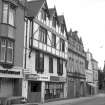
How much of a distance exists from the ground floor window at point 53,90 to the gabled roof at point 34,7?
955 cm

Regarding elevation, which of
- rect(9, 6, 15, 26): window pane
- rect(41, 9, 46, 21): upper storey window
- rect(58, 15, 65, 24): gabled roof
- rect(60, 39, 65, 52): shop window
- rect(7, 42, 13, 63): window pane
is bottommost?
Result: rect(7, 42, 13, 63): window pane

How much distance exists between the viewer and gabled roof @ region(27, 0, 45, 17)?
32.1 metres

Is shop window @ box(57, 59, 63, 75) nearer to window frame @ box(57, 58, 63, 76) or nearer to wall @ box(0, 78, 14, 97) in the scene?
window frame @ box(57, 58, 63, 76)

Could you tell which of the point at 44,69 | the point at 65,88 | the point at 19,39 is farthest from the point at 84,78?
the point at 19,39

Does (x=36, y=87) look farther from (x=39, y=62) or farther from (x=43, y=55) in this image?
(x=43, y=55)

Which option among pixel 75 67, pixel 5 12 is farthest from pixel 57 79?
pixel 5 12

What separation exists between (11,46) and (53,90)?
13.9 metres

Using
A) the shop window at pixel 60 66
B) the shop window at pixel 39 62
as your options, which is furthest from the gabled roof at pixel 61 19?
the shop window at pixel 39 62

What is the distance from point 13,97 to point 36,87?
799 cm

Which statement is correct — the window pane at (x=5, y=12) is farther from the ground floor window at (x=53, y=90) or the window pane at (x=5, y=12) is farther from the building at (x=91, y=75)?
the building at (x=91, y=75)

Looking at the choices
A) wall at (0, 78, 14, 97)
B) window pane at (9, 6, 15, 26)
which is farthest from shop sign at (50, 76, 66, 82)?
window pane at (9, 6, 15, 26)

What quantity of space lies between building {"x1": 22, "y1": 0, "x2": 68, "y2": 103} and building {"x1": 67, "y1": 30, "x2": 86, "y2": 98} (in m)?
3.60

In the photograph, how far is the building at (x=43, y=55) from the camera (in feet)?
99.5

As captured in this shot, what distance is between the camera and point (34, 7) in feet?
110
